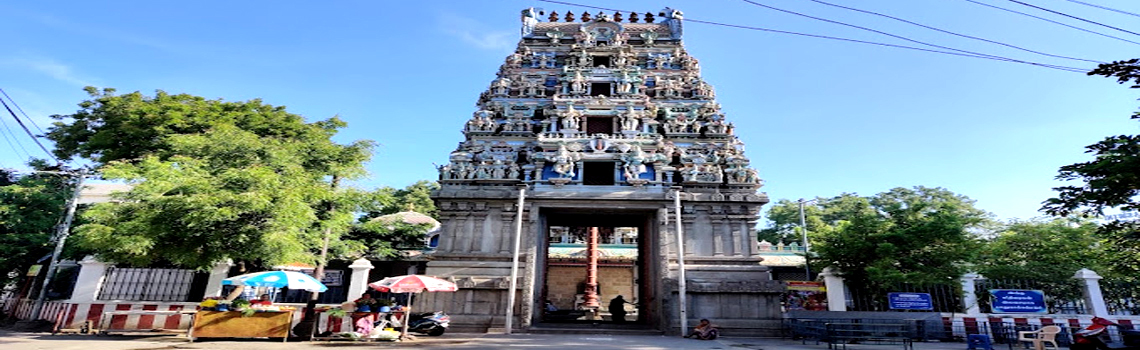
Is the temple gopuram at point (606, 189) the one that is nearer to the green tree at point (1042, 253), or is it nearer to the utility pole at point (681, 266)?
the utility pole at point (681, 266)

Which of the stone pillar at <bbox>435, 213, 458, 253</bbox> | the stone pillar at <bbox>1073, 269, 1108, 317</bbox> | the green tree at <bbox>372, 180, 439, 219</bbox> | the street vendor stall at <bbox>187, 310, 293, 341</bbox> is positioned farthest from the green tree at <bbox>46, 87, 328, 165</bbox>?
the stone pillar at <bbox>1073, 269, 1108, 317</bbox>

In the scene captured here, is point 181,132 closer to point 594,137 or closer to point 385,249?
point 385,249

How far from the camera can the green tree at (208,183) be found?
11383 millimetres

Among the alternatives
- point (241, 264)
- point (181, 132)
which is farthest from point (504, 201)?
point (181, 132)

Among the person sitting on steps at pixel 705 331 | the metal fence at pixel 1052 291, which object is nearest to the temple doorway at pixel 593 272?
the person sitting on steps at pixel 705 331

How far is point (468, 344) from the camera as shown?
11.3 meters

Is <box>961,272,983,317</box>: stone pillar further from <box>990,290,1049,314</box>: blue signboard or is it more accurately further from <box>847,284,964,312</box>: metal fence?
<box>990,290,1049,314</box>: blue signboard

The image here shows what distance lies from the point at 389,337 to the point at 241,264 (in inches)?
194

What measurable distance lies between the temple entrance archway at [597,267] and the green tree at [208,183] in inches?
288

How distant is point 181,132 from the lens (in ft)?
58.2

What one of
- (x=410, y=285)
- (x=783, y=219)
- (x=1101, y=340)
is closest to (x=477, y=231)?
(x=410, y=285)

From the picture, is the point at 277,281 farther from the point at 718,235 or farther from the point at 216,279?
the point at 718,235

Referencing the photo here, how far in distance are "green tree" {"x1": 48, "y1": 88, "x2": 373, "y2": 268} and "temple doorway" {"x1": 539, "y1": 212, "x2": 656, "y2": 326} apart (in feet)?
27.0

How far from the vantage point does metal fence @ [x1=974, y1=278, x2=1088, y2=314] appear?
14.9 m
